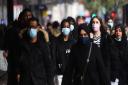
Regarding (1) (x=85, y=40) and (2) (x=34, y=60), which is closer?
(1) (x=85, y=40)

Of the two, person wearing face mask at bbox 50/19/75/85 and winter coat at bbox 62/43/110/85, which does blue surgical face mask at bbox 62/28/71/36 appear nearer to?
person wearing face mask at bbox 50/19/75/85

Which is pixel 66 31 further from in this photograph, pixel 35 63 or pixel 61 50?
pixel 35 63

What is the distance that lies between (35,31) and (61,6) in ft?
206

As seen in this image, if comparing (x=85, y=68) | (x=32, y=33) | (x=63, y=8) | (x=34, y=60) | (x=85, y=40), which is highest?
(x=63, y=8)

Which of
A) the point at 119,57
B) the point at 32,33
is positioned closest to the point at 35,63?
the point at 32,33

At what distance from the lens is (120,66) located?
1475 cm

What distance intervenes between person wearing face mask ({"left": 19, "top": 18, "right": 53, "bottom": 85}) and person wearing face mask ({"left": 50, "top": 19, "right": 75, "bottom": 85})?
3199mm

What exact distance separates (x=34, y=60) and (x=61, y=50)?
3.61m

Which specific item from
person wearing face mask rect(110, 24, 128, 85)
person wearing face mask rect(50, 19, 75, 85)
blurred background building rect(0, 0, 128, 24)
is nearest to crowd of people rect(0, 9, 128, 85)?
person wearing face mask rect(110, 24, 128, 85)

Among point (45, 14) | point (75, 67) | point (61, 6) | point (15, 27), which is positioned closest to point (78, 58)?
point (75, 67)

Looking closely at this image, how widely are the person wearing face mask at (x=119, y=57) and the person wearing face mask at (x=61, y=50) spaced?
1369 millimetres

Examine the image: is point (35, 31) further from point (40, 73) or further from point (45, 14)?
point (45, 14)

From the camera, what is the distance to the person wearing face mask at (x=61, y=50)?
16203 mm

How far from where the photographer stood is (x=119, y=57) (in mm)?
14891
